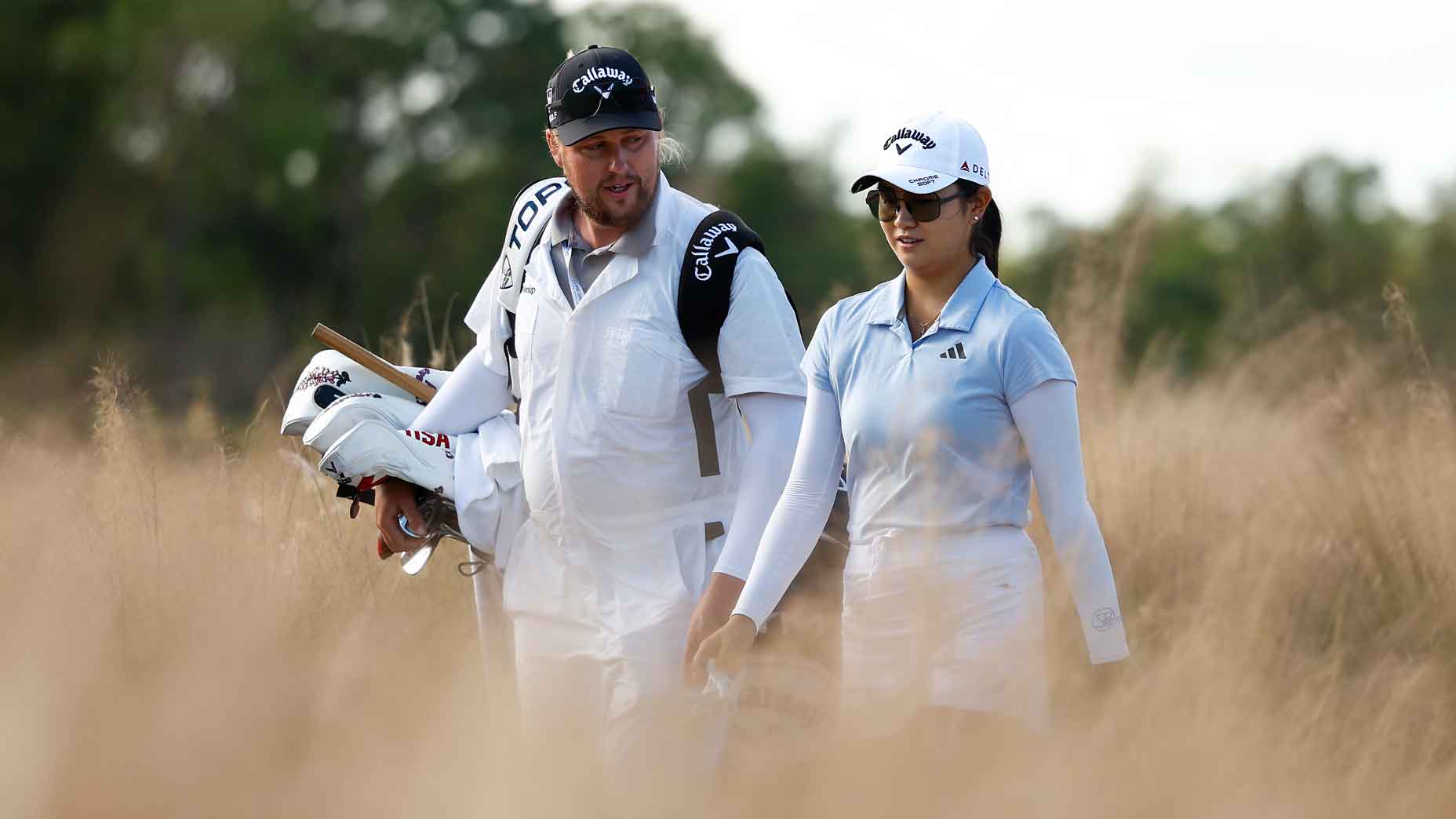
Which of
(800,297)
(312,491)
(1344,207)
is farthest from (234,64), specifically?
(312,491)

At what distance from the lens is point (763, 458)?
13.9 feet

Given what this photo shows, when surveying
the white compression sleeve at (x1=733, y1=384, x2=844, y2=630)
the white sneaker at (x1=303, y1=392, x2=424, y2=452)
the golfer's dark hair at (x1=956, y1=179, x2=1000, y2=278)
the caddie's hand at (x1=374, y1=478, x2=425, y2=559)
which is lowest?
the white compression sleeve at (x1=733, y1=384, x2=844, y2=630)

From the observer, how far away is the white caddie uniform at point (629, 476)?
13.9 ft

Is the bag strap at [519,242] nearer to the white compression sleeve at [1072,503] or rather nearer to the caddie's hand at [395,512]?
the caddie's hand at [395,512]

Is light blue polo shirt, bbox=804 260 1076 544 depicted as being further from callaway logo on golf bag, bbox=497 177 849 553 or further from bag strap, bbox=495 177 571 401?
bag strap, bbox=495 177 571 401

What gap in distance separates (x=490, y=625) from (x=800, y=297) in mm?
33684

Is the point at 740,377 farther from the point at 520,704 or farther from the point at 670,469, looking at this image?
the point at 520,704

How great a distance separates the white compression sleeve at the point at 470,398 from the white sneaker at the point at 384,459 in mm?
157

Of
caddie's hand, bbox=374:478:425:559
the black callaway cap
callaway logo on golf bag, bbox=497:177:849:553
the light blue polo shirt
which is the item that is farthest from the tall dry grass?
the black callaway cap

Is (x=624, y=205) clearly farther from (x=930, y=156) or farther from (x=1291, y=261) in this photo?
(x=1291, y=261)

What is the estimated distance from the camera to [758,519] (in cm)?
420

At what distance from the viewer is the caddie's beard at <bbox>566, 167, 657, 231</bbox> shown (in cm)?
432

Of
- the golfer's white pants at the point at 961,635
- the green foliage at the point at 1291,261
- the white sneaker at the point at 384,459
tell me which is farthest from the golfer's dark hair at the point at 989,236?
the green foliage at the point at 1291,261

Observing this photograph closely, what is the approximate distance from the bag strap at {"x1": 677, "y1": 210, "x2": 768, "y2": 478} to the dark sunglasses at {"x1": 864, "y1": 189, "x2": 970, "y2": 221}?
0.32 m
